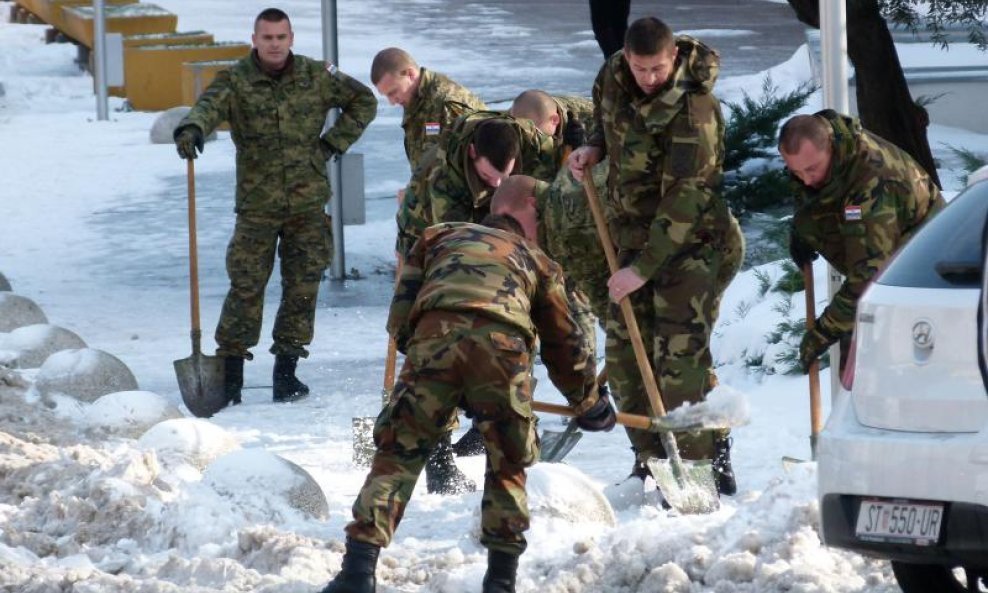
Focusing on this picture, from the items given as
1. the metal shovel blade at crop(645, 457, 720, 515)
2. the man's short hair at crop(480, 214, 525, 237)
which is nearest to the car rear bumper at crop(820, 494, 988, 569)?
the man's short hair at crop(480, 214, 525, 237)

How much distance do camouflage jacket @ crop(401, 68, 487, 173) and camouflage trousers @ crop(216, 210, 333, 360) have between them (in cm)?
111

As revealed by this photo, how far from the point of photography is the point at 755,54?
22.0m

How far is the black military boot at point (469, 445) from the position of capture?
8.42 metres

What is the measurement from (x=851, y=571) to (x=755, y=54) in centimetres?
1657

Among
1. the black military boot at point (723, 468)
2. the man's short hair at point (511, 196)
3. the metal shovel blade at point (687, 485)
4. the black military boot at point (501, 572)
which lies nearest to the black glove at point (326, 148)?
the black military boot at point (723, 468)

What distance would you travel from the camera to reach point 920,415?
5.02 metres

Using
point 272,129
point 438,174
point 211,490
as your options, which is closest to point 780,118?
point 272,129

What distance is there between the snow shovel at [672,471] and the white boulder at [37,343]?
3997 millimetres

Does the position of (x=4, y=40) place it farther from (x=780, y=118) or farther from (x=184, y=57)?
(x=780, y=118)

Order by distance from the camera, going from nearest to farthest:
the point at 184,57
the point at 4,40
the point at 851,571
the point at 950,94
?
1. the point at 851,571
2. the point at 950,94
3. the point at 184,57
4. the point at 4,40

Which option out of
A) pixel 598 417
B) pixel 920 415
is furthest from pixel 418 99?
pixel 920 415

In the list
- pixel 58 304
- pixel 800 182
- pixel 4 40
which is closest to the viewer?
pixel 800 182

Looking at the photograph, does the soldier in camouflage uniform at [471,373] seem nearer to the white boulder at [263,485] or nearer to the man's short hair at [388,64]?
the white boulder at [263,485]

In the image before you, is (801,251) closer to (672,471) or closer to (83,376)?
(672,471)
